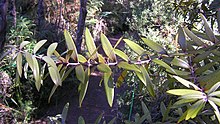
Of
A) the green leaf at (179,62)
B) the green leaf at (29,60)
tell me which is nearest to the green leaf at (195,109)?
the green leaf at (179,62)

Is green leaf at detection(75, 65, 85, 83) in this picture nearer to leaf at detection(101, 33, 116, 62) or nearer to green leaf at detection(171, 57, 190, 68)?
leaf at detection(101, 33, 116, 62)

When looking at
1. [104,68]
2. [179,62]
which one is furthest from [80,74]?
[179,62]

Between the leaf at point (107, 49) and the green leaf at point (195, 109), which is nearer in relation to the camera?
the green leaf at point (195, 109)

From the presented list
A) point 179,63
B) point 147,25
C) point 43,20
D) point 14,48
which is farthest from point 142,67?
point 43,20

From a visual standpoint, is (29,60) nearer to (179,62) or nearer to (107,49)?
(107,49)

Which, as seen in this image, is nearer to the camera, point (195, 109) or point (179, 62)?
point (195, 109)

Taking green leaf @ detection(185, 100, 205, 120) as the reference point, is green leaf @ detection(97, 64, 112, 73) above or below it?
above

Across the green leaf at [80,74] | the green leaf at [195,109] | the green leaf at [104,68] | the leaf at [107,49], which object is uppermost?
the leaf at [107,49]

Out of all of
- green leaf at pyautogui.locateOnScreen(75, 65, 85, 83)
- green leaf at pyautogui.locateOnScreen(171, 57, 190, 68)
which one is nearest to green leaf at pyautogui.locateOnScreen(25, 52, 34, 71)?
green leaf at pyautogui.locateOnScreen(75, 65, 85, 83)

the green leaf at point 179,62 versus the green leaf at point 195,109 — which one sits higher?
the green leaf at point 179,62

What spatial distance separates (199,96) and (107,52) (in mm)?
182

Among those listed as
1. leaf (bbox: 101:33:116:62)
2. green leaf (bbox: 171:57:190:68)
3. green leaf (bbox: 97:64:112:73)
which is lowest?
green leaf (bbox: 97:64:112:73)

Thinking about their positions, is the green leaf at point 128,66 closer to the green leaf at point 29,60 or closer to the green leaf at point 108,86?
the green leaf at point 108,86

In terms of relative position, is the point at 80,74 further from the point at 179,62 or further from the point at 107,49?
the point at 179,62
